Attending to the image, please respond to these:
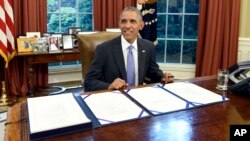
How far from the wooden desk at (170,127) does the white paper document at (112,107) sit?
0.05m

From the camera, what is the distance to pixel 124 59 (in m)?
1.92

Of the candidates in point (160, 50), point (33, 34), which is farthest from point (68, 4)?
point (160, 50)

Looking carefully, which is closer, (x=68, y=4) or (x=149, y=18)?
(x=149, y=18)

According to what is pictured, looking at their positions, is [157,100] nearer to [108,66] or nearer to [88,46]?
[108,66]

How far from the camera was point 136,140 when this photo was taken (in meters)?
0.91

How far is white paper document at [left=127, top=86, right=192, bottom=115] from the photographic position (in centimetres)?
121

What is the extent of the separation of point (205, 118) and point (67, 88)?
10.1 ft

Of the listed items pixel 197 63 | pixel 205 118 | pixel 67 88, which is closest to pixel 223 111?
pixel 205 118

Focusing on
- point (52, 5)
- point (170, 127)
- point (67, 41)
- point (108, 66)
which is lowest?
point (170, 127)

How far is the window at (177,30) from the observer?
13.3 ft

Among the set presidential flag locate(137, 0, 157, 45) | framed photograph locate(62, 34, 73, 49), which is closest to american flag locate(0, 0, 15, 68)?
A: framed photograph locate(62, 34, 73, 49)

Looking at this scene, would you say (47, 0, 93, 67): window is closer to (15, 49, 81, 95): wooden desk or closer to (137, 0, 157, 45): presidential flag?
(15, 49, 81, 95): wooden desk

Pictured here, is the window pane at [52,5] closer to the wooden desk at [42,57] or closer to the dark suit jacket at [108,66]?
the wooden desk at [42,57]

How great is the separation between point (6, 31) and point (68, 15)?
1045 millimetres
